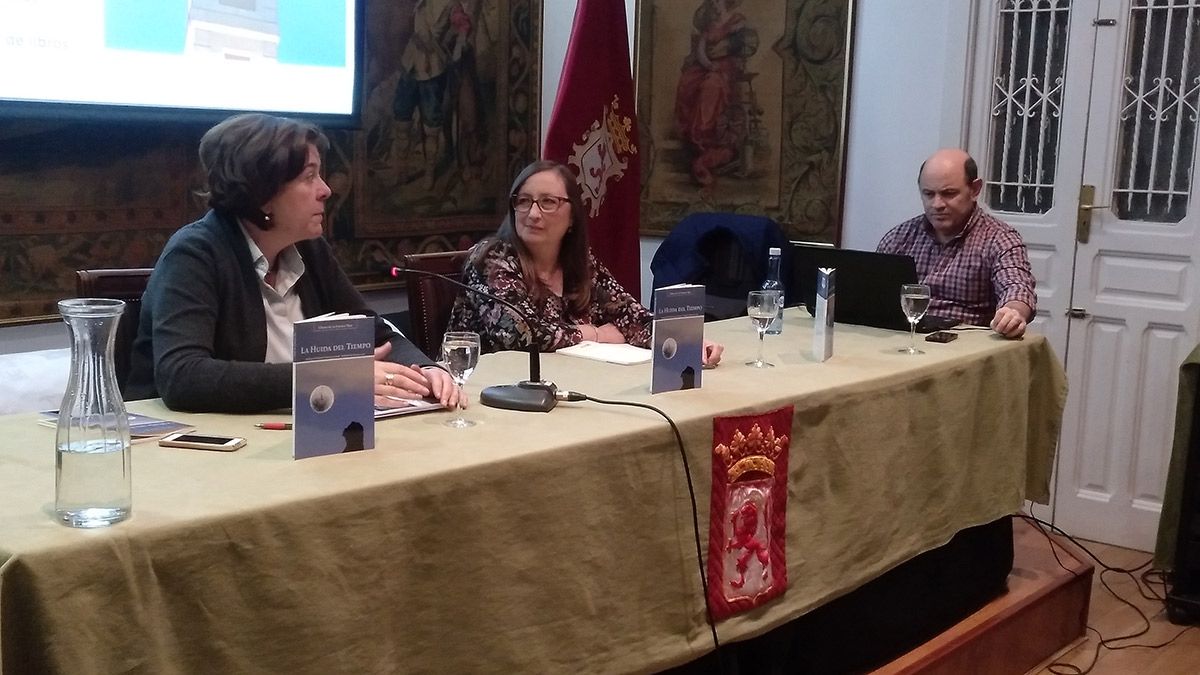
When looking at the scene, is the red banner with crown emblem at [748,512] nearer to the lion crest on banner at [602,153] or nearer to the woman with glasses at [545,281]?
the woman with glasses at [545,281]

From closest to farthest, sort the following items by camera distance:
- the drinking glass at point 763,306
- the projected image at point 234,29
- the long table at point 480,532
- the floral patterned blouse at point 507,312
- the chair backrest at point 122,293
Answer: the long table at point 480,532, the chair backrest at point 122,293, the drinking glass at point 763,306, the floral patterned blouse at point 507,312, the projected image at point 234,29

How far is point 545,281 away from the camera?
2846 mm

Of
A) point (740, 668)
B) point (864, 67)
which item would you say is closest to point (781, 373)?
point (740, 668)

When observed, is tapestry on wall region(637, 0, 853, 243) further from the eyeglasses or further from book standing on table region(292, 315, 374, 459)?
book standing on table region(292, 315, 374, 459)

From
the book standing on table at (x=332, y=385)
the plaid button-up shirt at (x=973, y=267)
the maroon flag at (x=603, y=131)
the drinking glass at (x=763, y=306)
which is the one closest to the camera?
the book standing on table at (x=332, y=385)

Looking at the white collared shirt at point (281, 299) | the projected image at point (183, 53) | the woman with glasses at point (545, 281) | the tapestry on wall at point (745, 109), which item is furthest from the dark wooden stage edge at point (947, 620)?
the projected image at point (183, 53)

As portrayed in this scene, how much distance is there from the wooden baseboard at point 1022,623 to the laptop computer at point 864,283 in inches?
26.9

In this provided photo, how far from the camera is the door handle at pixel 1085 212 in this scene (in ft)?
12.5

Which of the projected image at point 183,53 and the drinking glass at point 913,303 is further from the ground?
the projected image at point 183,53

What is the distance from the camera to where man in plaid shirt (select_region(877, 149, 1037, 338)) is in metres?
3.17

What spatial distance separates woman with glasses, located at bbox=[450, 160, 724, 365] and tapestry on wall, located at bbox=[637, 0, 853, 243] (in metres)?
1.68

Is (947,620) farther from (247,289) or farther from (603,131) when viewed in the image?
(603,131)

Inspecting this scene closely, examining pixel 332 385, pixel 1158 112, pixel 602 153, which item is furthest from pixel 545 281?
pixel 1158 112

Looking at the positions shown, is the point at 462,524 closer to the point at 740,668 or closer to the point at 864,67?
the point at 740,668
